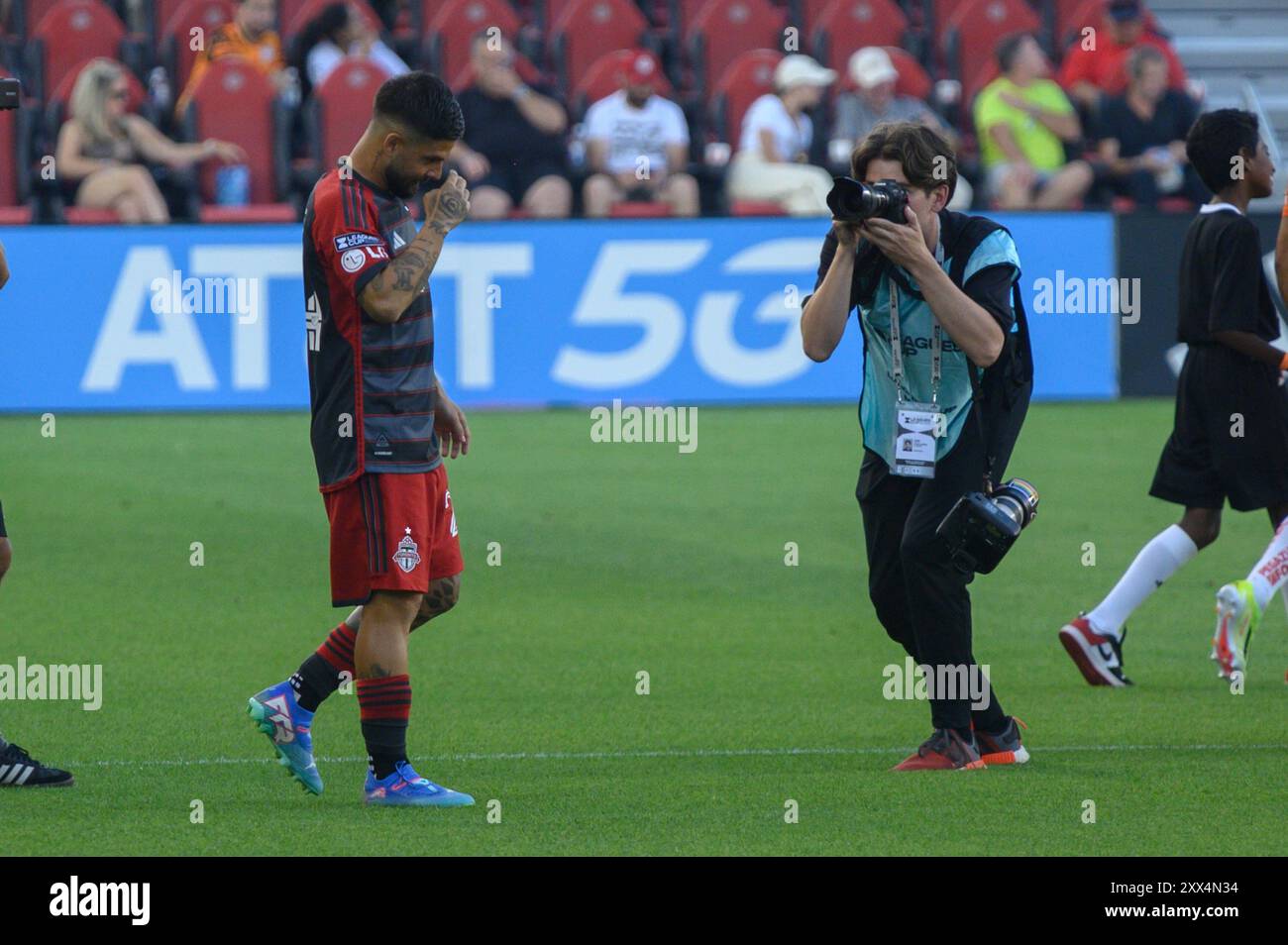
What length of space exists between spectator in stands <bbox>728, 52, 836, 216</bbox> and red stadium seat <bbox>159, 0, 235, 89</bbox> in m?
4.58

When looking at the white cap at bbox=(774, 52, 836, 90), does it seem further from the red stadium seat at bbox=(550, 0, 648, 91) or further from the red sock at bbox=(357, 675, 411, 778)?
the red sock at bbox=(357, 675, 411, 778)

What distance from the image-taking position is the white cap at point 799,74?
59.6 feet

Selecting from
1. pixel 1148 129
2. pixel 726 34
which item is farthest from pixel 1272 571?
pixel 726 34

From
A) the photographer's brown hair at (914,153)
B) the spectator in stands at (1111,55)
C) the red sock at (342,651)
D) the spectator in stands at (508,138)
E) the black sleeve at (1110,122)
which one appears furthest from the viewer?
the spectator in stands at (1111,55)

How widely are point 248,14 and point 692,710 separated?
1204 cm

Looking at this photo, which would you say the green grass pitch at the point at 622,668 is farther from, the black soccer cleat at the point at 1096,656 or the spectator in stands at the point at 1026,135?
the spectator in stands at the point at 1026,135

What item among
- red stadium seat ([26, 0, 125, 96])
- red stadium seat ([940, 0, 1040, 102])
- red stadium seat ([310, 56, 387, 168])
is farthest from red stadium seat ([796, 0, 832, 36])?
red stadium seat ([26, 0, 125, 96])

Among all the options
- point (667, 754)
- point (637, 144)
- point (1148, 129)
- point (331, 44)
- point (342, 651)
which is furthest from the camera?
point (1148, 129)

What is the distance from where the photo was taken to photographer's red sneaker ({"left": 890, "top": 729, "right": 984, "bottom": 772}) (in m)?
6.34

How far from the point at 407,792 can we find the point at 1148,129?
47.1ft

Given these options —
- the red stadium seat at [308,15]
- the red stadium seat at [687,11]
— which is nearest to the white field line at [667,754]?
the red stadium seat at [308,15]

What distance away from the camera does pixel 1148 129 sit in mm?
18766

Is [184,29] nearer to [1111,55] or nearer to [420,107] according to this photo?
[1111,55]

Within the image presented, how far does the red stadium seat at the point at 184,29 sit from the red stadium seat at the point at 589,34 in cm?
293
